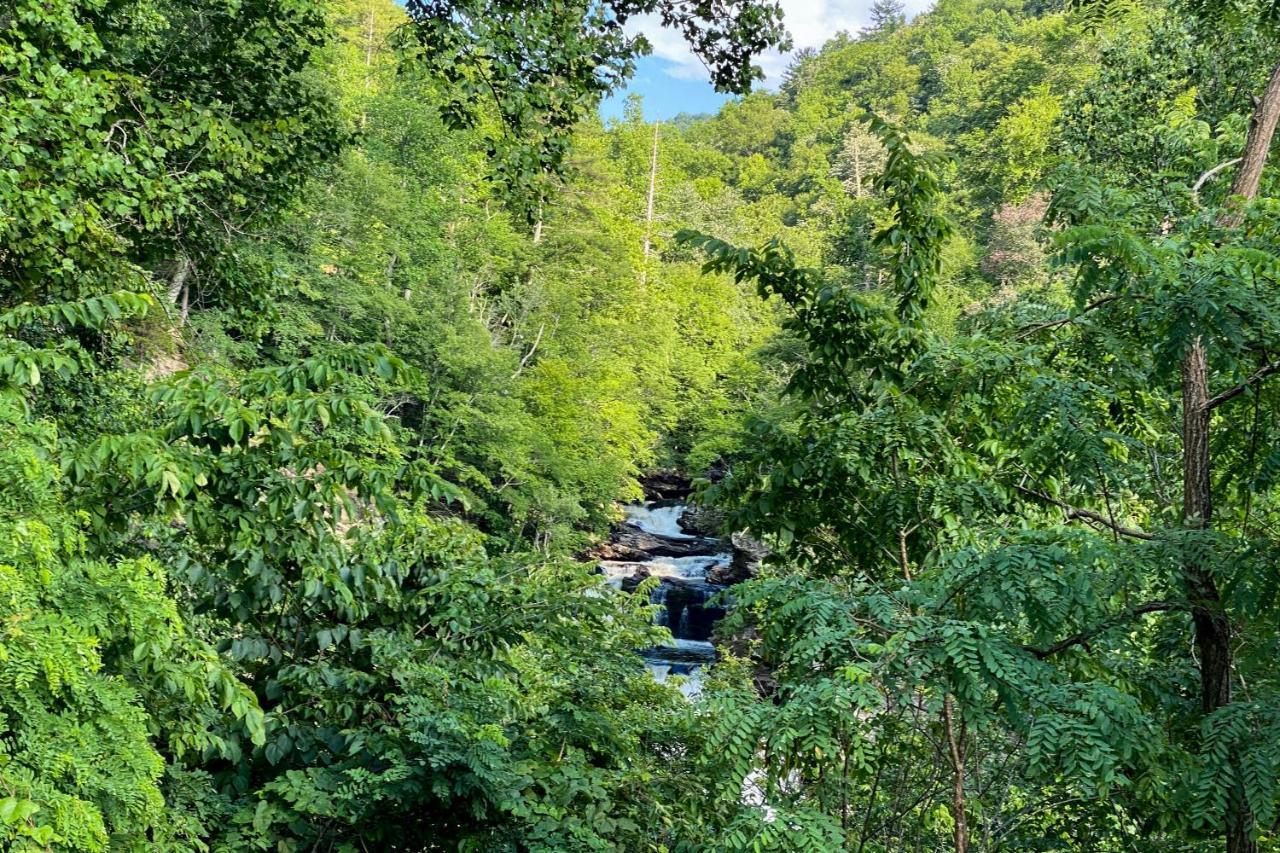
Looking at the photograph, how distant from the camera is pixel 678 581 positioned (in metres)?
22.6

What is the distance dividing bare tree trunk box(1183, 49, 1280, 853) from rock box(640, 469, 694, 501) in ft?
96.8

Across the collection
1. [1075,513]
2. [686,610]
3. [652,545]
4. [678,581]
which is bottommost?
[686,610]

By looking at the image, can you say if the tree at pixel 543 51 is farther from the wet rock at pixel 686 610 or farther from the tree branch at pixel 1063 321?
the wet rock at pixel 686 610

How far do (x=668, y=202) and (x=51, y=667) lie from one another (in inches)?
1831

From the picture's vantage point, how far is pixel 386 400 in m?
20.8

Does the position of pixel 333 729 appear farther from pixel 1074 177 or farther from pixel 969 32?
pixel 969 32

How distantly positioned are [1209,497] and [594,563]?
12.6 feet

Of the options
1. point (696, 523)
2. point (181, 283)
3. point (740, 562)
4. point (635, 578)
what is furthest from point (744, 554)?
point (181, 283)

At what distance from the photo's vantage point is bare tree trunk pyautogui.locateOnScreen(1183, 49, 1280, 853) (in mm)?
2332

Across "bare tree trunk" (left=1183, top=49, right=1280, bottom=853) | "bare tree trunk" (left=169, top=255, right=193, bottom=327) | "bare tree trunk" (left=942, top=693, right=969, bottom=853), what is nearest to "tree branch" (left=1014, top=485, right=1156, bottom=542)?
"bare tree trunk" (left=1183, top=49, right=1280, bottom=853)

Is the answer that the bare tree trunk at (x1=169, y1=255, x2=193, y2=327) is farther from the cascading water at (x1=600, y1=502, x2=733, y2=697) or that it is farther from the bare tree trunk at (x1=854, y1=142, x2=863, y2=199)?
the bare tree trunk at (x1=854, y1=142, x2=863, y2=199)

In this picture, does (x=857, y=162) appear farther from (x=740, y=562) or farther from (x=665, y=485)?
(x=740, y=562)

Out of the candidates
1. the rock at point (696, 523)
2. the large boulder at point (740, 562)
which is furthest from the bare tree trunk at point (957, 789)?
the rock at point (696, 523)

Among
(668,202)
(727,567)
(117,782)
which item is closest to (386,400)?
(727,567)
